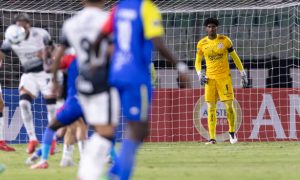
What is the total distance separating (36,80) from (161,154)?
102 inches

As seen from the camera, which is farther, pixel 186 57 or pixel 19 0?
pixel 186 57

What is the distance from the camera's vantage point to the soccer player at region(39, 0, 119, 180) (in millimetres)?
7891

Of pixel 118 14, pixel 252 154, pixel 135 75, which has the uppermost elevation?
pixel 118 14

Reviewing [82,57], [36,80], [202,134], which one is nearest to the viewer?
[82,57]

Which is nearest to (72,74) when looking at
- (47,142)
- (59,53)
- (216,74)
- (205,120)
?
(47,142)

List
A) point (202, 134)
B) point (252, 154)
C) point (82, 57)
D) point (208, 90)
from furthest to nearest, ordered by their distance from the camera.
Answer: point (202, 134) → point (208, 90) → point (252, 154) → point (82, 57)

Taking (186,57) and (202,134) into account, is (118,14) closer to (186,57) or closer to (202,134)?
(202,134)

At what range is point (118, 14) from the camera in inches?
329

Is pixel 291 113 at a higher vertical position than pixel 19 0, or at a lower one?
lower

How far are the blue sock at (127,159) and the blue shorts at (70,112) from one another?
273cm

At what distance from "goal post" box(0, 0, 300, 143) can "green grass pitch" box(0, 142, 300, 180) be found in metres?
2.83

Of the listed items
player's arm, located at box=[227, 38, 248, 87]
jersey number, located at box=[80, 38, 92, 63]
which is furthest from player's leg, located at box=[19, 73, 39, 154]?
jersey number, located at box=[80, 38, 92, 63]

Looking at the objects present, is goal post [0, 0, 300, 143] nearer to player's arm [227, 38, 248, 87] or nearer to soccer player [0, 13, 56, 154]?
player's arm [227, 38, 248, 87]

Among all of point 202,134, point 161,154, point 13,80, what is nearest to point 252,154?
point 161,154
